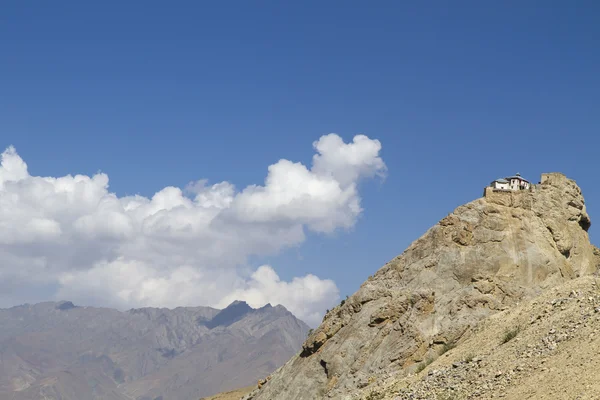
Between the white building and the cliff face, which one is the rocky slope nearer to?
the cliff face

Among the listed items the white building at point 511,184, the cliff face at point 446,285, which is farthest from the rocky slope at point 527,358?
the white building at point 511,184

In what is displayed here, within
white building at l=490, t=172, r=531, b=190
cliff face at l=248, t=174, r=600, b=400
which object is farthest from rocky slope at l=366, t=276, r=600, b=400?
white building at l=490, t=172, r=531, b=190

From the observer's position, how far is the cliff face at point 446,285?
56500 millimetres

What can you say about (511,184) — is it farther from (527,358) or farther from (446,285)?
(527,358)

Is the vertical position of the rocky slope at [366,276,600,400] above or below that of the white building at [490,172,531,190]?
below

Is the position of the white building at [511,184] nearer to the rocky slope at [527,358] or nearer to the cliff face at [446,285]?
the cliff face at [446,285]

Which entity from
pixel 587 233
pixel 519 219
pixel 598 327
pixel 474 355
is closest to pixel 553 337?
pixel 598 327

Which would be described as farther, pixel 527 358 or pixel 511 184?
pixel 511 184

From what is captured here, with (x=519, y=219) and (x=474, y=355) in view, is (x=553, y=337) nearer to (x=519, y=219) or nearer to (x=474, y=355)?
(x=474, y=355)

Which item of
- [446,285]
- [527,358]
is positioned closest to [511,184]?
[446,285]

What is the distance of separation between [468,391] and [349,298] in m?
25.7

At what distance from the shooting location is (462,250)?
6397 centimetres

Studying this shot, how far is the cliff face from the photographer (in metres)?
56.5

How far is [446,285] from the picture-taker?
61.6m
